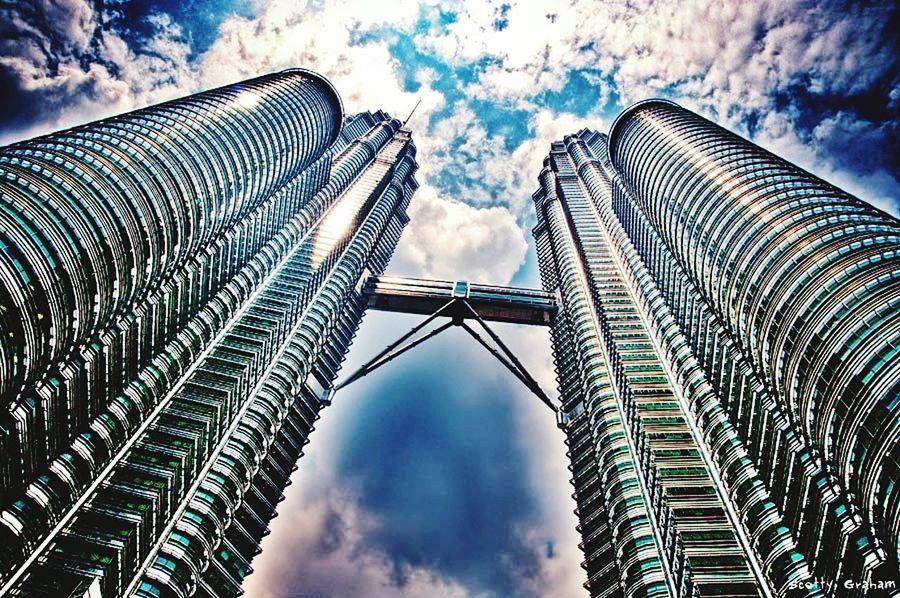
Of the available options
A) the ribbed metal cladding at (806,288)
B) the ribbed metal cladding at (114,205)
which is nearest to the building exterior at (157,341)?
the ribbed metal cladding at (114,205)

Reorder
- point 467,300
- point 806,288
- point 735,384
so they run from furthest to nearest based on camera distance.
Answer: point 467,300 < point 735,384 < point 806,288

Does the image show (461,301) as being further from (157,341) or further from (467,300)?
(157,341)

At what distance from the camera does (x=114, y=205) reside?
5153 cm

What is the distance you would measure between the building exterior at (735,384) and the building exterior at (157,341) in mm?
44771

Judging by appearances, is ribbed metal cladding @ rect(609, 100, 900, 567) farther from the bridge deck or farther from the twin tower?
the bridge deck

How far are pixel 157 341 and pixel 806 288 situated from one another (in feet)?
233

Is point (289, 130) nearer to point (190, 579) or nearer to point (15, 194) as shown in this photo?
point (15, 194)

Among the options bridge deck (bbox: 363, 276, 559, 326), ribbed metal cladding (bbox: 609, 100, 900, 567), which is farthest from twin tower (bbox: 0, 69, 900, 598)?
bridge deck (bbox: 363, 276, 559, 326)

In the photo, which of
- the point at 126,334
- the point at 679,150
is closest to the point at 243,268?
the point at 126,334

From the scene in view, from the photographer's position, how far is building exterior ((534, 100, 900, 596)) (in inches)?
1619

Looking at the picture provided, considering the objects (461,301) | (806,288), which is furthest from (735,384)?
(461,301)

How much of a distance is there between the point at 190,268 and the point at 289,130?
25.4m

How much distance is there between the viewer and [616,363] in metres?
84.9

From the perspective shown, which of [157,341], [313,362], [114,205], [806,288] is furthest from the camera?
[313,362]
